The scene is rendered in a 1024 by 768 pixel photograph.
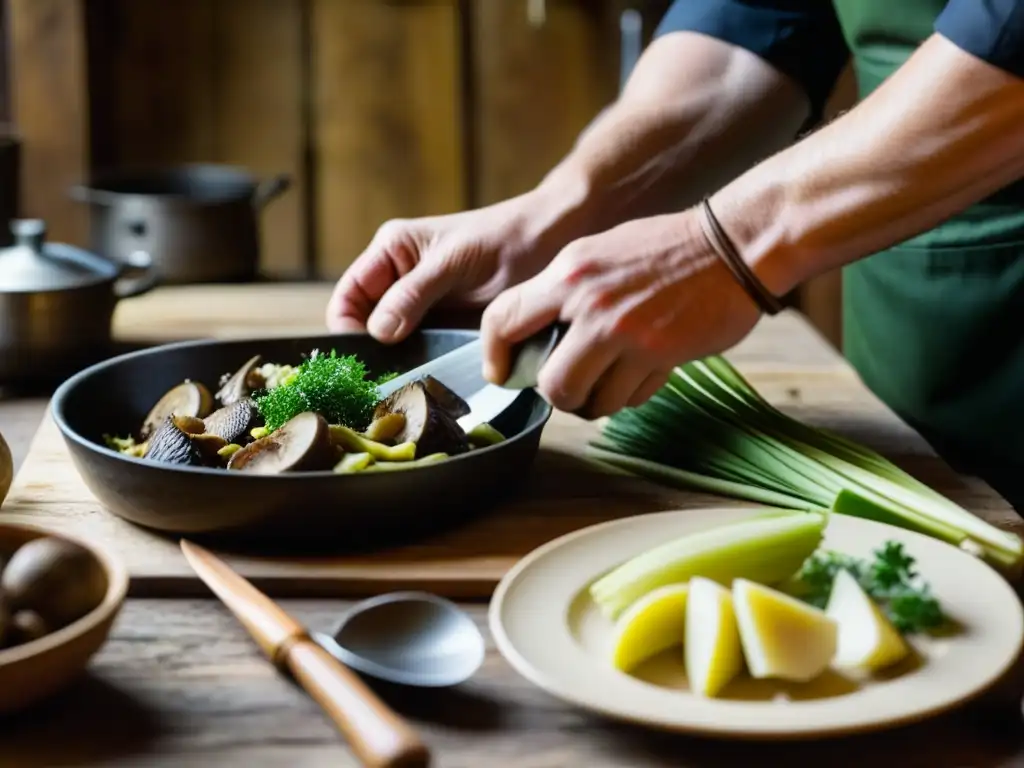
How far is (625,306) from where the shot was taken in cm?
127

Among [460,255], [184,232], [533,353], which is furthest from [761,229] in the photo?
[184,232]

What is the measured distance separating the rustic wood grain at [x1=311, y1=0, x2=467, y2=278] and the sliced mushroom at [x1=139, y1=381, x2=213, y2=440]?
69.6 inches

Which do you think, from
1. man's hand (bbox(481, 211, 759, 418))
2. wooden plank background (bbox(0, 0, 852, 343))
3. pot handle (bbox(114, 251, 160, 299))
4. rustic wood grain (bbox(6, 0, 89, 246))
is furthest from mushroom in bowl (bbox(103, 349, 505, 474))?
wooden plank background (bbox(0, 0, 852, 343))

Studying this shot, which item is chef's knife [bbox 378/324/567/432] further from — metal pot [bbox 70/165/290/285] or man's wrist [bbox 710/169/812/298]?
metal pot [bbox 70/165/290/285]

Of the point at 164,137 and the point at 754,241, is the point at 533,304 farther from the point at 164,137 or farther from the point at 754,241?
the point at 164,137

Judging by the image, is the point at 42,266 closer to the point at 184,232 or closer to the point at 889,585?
the point at 184,232

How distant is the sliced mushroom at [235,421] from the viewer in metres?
1.29

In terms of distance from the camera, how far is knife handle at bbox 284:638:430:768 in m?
0.75

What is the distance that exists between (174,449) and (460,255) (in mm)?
530

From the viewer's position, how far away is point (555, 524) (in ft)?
4.13

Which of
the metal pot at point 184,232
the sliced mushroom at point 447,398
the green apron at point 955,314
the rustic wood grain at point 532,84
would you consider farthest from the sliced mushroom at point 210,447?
the rustic wood grain at point 532,84

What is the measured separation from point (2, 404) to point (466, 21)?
1797 millimetres

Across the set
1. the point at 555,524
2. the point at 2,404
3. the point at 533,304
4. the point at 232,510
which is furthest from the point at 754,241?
the point at 2,404

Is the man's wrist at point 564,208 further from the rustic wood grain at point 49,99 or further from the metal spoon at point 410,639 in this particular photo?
the rustic wood grain at point 49,99
